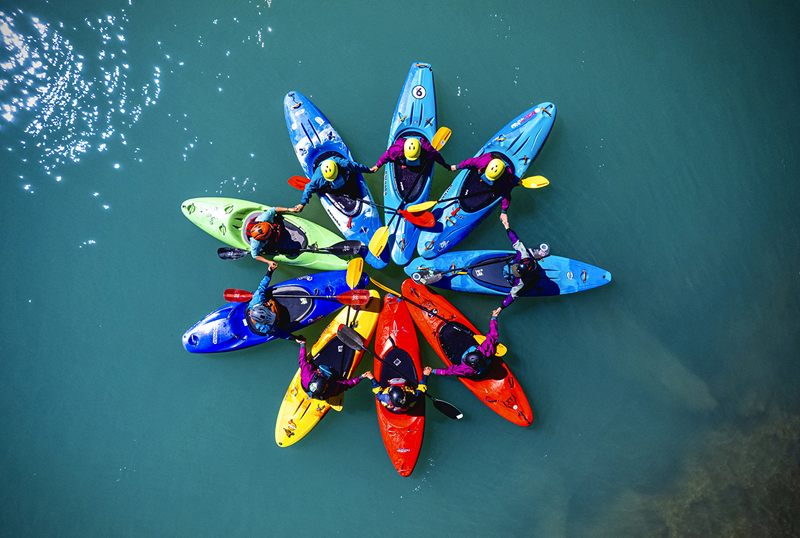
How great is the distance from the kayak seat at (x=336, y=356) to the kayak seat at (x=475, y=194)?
171 centimetres

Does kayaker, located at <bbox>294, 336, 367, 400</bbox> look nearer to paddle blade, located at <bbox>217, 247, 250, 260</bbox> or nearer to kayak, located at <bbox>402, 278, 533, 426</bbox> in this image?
kayak, located at <bbox>402, 278, 533, 426</bbox>

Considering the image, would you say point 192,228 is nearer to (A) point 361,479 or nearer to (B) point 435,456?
(A) point 361,479

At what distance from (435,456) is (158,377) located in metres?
2.96

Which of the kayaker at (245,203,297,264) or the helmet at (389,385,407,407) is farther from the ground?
the kayaker at (245,203,297,264)

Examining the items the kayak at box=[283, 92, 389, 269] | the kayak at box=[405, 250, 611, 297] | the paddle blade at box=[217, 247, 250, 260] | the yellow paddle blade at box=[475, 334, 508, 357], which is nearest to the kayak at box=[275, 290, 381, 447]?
the kayak at box=[283, 92, 389, 269]

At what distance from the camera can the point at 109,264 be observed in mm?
4539

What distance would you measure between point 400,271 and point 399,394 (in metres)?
1.25

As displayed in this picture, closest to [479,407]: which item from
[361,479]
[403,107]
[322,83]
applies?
[361,479]

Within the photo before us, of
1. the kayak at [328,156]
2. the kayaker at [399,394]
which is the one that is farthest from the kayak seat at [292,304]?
the kayaker at [399,394]

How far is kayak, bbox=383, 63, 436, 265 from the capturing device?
4.05m

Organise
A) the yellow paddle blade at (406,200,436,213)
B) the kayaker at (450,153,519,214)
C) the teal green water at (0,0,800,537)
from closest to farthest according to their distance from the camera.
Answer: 1. the yellow paddle blade at (406,200,436,213)
2. the kayaker at (450,153,519,214)
3. the teal green water at (0,0,800,537)

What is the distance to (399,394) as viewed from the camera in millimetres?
3553

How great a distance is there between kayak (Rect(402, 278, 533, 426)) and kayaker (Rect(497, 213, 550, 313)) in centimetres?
43

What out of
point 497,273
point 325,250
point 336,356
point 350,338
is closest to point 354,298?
point 350,338
